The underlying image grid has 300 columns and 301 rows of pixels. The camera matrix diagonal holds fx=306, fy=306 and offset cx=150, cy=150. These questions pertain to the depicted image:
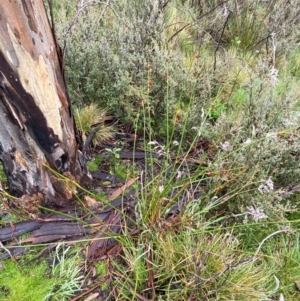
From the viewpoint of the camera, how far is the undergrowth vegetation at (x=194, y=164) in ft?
5.42

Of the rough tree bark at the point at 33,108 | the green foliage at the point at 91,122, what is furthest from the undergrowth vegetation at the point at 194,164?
the rough tree bark at the point at 33,108

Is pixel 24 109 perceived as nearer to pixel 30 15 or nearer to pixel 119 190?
pixel 30 15

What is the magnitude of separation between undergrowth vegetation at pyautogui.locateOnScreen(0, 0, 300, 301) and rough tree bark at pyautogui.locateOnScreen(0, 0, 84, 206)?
464 millimetres

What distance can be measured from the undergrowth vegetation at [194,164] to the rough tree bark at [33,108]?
46 centimetres

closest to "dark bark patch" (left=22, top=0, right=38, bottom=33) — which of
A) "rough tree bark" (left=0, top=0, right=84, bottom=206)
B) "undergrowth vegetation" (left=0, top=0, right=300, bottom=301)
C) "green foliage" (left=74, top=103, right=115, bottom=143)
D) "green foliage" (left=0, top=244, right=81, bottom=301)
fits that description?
"rough tree bark" (left=0, top=0, right=84, bottom=206)

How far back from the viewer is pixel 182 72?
8.83ft

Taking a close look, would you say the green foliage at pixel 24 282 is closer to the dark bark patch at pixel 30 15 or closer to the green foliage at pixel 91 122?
the green foliage at pixel 91 122

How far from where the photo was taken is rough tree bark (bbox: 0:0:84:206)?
53.5 inches

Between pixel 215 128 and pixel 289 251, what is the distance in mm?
973

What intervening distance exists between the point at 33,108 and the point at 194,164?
1263 mm

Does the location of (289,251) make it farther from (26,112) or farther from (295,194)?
(26,112)

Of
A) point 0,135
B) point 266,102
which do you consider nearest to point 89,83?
point 0,135

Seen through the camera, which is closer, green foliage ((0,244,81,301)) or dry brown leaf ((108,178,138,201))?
green foliage ((0,244,81,301))

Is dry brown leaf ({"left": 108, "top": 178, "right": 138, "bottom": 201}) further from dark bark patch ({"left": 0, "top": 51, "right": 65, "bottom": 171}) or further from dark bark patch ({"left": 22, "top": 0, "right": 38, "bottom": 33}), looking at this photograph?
dark bark patch ({"left": 22, "top": 0, "right": 38, "bottom": 33})
